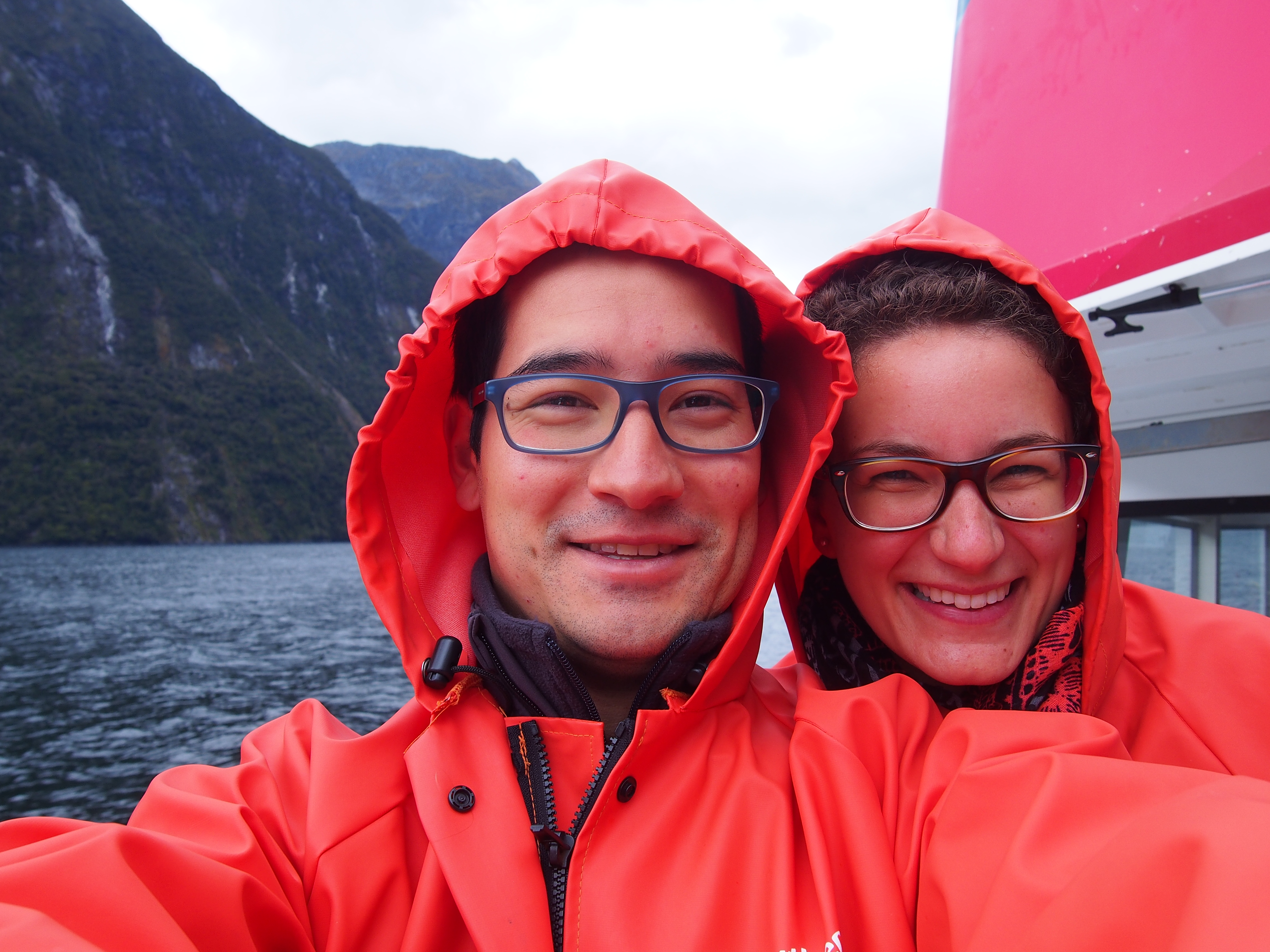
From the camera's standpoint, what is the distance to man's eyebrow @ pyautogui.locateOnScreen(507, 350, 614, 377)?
1.54 meters

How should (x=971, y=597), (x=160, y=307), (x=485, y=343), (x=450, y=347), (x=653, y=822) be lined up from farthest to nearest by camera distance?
(x=160, y=307)
(x=450, y=347)
(x=485, y=343)
(x=971, y=597)
(x=653, y=822)

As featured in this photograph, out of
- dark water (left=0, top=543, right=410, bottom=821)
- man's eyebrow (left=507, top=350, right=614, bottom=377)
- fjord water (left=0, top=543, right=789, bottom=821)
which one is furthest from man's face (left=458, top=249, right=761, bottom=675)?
dark water (left=0, top=543, right=410, bottom=821)

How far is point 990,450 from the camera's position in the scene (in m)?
1.53

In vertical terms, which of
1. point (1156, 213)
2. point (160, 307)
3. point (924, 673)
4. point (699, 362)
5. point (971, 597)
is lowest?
point (924, 673)

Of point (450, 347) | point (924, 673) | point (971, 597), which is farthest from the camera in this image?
point (450, 347)

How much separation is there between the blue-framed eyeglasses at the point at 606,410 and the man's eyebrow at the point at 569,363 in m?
0.02

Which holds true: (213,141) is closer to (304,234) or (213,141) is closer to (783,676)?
(304,234)

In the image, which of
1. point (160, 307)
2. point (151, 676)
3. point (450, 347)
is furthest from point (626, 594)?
point (160, 307)

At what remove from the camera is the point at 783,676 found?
208 centimetres

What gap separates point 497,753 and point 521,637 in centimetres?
21

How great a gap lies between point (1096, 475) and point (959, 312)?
1.42ft

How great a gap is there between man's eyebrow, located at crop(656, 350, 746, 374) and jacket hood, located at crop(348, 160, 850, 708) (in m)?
0.15

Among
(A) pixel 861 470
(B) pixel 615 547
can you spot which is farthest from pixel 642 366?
(A) pixel 861 470

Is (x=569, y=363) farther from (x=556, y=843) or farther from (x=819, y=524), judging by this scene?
(x=556, y=843)
